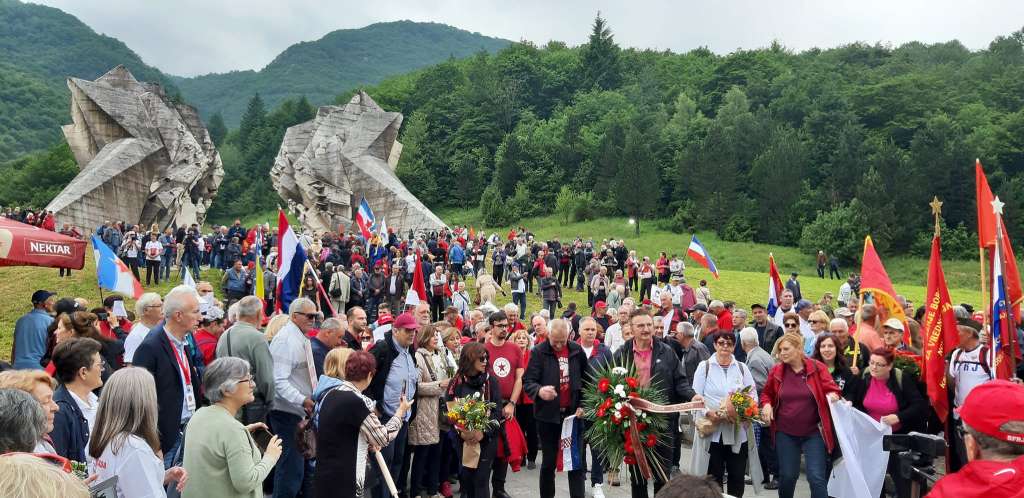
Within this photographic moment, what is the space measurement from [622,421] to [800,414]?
1424 mm

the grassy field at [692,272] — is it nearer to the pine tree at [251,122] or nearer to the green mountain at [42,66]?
the pine tree at [251,122]

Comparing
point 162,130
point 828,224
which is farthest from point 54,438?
point 828,224

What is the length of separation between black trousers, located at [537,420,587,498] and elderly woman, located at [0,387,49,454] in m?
4.45

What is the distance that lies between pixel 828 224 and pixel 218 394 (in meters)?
49.6

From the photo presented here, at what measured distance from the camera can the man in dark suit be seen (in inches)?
219

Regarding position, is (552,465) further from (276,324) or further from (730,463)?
(276,324)

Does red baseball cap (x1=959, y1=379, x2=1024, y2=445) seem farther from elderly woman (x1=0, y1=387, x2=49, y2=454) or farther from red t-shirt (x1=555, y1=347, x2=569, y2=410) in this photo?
red t-shirt (x1=555, y1=347, x2=569, y2=410)

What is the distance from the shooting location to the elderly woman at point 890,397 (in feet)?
22.2

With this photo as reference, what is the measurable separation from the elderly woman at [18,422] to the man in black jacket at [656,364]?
474 cm

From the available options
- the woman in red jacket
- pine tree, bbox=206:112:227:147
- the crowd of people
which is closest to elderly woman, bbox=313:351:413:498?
the crowd of people

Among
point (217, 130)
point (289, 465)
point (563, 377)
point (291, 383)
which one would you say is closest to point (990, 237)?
point (563, 377)

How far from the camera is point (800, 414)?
662cm

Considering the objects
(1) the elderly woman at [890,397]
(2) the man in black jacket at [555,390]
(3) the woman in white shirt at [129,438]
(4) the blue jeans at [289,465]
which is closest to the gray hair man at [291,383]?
(4) the blue jeans at [289,465]

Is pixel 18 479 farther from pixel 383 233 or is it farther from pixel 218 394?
pixel 383 233
